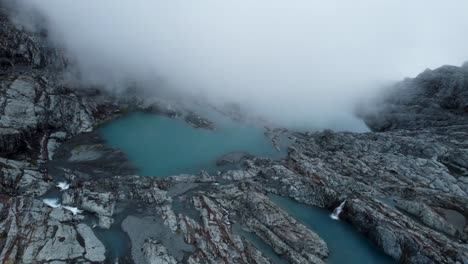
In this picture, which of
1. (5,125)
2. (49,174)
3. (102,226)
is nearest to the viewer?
(102,226)

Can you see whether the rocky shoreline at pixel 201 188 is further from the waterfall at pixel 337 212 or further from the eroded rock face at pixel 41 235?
the waterfall at pixel 337 212

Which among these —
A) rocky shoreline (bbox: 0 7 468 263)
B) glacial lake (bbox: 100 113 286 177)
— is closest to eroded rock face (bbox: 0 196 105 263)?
rocky shoreline (bbox: 0 7 468 263)

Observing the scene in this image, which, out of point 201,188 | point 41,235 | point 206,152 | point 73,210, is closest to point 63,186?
point 73,210

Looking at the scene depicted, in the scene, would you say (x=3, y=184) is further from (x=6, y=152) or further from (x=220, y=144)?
(x=220, y=144)

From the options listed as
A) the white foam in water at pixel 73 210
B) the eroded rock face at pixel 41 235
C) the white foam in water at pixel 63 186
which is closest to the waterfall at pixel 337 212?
the eroded rock face at pixel 41 235

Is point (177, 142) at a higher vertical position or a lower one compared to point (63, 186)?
lower

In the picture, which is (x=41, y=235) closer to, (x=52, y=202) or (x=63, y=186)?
(x=52, y=202)

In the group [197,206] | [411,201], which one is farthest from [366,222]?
[197,206]
